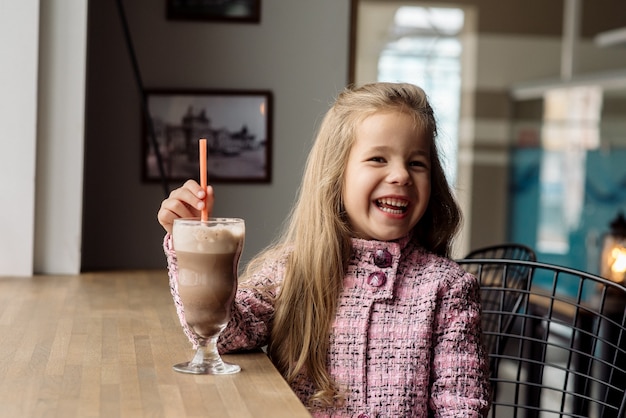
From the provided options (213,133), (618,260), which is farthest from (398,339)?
(618,260)

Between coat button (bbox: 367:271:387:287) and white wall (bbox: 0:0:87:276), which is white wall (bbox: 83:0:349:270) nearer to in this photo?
white wall (bbox: 0:0:87:276)

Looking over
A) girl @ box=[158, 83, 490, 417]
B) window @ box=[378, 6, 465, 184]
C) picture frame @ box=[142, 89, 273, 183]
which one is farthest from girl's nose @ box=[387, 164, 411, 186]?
window @ box=[378, 6, 465, 184]

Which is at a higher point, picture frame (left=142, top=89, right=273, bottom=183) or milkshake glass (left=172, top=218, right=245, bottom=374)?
picture frame (left=142, top=89, right=273, bottom=183)

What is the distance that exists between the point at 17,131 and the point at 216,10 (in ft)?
2.47

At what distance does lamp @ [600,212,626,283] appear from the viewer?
347 cm

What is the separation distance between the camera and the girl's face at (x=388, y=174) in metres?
1.49

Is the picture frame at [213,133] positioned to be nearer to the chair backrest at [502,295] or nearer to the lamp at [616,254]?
the chair backrest at [502,295]

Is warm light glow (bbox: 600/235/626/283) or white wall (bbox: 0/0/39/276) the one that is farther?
warm light glow (bbox: 600/235/626/283)

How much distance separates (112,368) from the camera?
132cm

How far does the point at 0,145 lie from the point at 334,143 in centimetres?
116

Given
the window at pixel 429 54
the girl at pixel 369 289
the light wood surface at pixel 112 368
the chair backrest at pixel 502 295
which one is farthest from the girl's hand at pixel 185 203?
the window at pixel 429 54

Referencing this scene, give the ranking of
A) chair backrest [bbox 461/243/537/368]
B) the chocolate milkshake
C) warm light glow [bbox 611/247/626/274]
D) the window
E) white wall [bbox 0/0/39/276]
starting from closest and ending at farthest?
the chocolate milkshake, chair backrest [bbox 461/243/537/368], white wall [bbox 0/0/39/276], warm light glow [bbox 611/247/626/274], the window

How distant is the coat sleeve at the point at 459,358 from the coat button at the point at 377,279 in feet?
0.31

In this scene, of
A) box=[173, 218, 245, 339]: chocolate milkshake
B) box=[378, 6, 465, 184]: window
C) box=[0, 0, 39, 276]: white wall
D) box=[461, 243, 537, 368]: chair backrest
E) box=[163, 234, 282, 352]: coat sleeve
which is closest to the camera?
box=[173, 218, 245, 339]: chocolate milkshake
